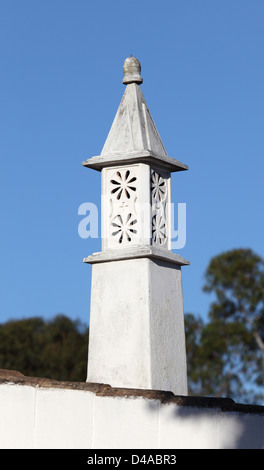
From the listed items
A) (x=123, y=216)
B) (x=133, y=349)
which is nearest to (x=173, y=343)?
(x=133, y=349)

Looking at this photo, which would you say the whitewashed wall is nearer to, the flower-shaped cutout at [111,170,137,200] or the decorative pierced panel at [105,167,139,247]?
the decorative pierced panel at [105,167,139,247]

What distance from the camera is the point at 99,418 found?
22.4 ft

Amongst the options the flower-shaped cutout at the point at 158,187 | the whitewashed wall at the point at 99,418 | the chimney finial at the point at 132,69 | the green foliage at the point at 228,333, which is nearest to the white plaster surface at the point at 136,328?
the flower-shaped cutout at the point at 158,187

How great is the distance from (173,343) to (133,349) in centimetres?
49

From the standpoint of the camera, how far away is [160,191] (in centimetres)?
927

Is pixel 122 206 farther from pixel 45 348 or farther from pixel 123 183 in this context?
pixel 45 348

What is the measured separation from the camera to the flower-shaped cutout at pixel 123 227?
29.5ft

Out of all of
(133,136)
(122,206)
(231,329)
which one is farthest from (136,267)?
(231,329)

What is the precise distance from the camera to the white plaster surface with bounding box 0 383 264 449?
262 inches

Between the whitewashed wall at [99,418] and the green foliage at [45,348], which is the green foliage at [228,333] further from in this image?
the whitewashed wall at [99,418]

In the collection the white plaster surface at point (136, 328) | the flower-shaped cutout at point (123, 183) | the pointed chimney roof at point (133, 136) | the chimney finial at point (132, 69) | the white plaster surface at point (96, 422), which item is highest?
the chimney finial at point (132, 69)

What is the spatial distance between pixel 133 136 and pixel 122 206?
2.22 feet

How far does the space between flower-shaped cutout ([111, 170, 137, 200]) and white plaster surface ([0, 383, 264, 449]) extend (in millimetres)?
2709
